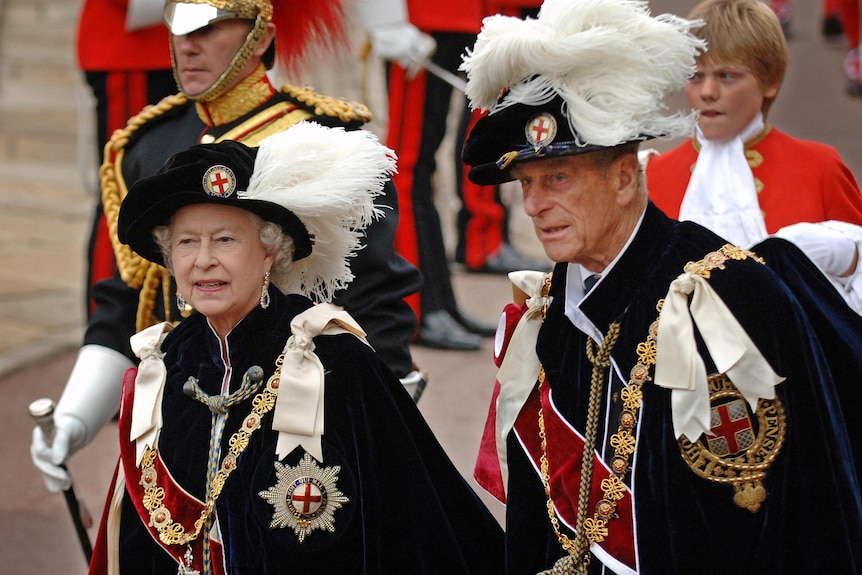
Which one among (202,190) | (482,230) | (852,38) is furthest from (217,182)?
(852,38)

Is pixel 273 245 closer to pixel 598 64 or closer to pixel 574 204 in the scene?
pixel 574 204

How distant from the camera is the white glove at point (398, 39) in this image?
19.6 ft

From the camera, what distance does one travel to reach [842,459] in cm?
247

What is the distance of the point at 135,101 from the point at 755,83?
2600 millimetres

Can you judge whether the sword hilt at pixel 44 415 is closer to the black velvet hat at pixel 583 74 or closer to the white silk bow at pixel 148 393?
the white silk bow at pixel 148 393

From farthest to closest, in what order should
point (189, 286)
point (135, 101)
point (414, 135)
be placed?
point (414, 135)
point (135, 101)
point (189, 286)

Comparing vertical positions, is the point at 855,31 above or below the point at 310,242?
above

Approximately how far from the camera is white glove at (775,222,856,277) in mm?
3225

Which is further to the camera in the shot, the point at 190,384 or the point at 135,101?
the point at 135,101

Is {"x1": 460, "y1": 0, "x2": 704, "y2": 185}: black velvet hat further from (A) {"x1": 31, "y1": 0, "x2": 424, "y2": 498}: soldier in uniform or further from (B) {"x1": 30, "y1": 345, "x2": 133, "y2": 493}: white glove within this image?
(B) {"x1": 30, "y1": 345, "x2": 133, "y2": 493}: white glove

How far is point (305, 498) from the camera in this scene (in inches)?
106

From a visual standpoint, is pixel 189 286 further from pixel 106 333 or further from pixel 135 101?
pixel 135 101

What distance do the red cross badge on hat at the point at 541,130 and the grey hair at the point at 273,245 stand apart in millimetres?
635

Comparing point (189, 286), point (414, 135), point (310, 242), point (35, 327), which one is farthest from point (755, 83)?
point (35, 327)
